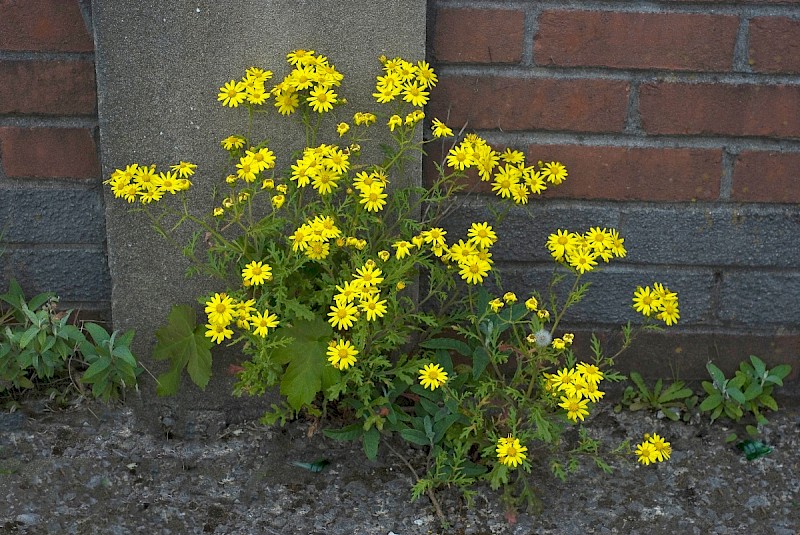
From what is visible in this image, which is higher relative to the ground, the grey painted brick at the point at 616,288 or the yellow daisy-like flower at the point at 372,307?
the yellow daisy-like flower at the point at 372,307

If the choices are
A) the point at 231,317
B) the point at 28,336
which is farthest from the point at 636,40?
the point at 28,336

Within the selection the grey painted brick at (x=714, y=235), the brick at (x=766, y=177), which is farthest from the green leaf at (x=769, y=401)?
the brick at (x=766, y=177)

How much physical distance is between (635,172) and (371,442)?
2.49 ft

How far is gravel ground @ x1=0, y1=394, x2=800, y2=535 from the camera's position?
1508 millimetres

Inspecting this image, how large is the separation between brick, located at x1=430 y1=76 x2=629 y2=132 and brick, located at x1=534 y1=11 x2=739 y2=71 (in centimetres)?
5

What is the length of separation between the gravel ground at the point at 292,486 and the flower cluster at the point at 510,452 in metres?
0.13

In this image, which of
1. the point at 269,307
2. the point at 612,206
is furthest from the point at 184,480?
the point at 612,206

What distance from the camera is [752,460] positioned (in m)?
1.71

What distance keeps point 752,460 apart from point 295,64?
1167 millimetres

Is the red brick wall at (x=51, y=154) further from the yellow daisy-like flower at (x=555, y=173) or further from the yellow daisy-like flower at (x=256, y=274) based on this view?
the yellow daisy-like flower at (x=555, y=173)

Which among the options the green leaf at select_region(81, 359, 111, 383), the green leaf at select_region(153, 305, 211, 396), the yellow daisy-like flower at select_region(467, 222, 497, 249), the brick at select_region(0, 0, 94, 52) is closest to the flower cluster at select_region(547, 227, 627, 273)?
the yellow daisy-like flower at select_region(467, 222, 497, 249)

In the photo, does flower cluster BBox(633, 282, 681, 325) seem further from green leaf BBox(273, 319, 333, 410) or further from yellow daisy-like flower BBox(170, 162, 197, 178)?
yellow daisy-like flower BBox(170, 162, 197, 178)

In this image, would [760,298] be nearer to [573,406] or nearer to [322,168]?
[573,406]

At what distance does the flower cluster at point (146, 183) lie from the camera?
1.49 m
